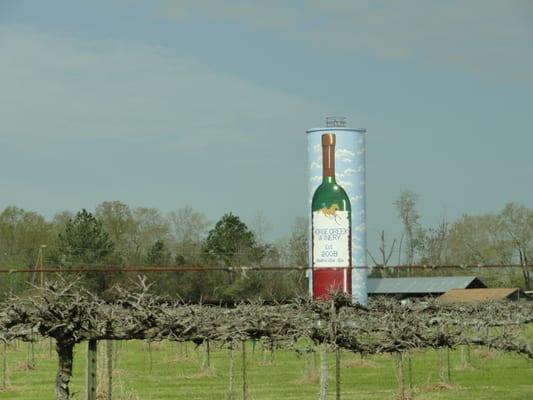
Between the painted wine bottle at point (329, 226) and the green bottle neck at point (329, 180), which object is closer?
the painted wine bottle at point (329, 226)

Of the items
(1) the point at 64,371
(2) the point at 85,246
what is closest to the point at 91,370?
(1) the point at 64,371

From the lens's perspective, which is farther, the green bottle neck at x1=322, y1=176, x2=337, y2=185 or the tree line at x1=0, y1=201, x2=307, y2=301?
the green bottle neck at x1=322, y1=176, x2=337, y2=185

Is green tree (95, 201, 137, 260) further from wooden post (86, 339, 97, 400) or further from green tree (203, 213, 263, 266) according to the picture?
wooden post (86, 339, 97, 400)

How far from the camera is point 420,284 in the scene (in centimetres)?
6638

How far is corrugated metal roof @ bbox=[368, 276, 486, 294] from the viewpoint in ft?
212

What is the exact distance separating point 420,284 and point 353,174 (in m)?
13.7

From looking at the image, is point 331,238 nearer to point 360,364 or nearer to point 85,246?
point 85,246

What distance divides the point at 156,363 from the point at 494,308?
36.0 feet

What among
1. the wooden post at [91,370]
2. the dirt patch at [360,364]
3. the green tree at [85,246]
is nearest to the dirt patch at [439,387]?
the dirt patch at [360,364]

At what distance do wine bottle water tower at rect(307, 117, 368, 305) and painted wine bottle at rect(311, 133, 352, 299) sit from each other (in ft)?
1.00

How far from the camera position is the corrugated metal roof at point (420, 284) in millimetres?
64625

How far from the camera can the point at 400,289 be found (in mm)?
66062

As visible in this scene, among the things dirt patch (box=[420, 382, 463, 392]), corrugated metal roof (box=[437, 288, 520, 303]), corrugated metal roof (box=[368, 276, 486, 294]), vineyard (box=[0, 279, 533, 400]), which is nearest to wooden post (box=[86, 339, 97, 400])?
vineyard (box=[0, 279, 533, 400])

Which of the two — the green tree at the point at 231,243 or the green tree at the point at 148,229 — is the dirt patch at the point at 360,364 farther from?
the green tree at the point at 148,229
